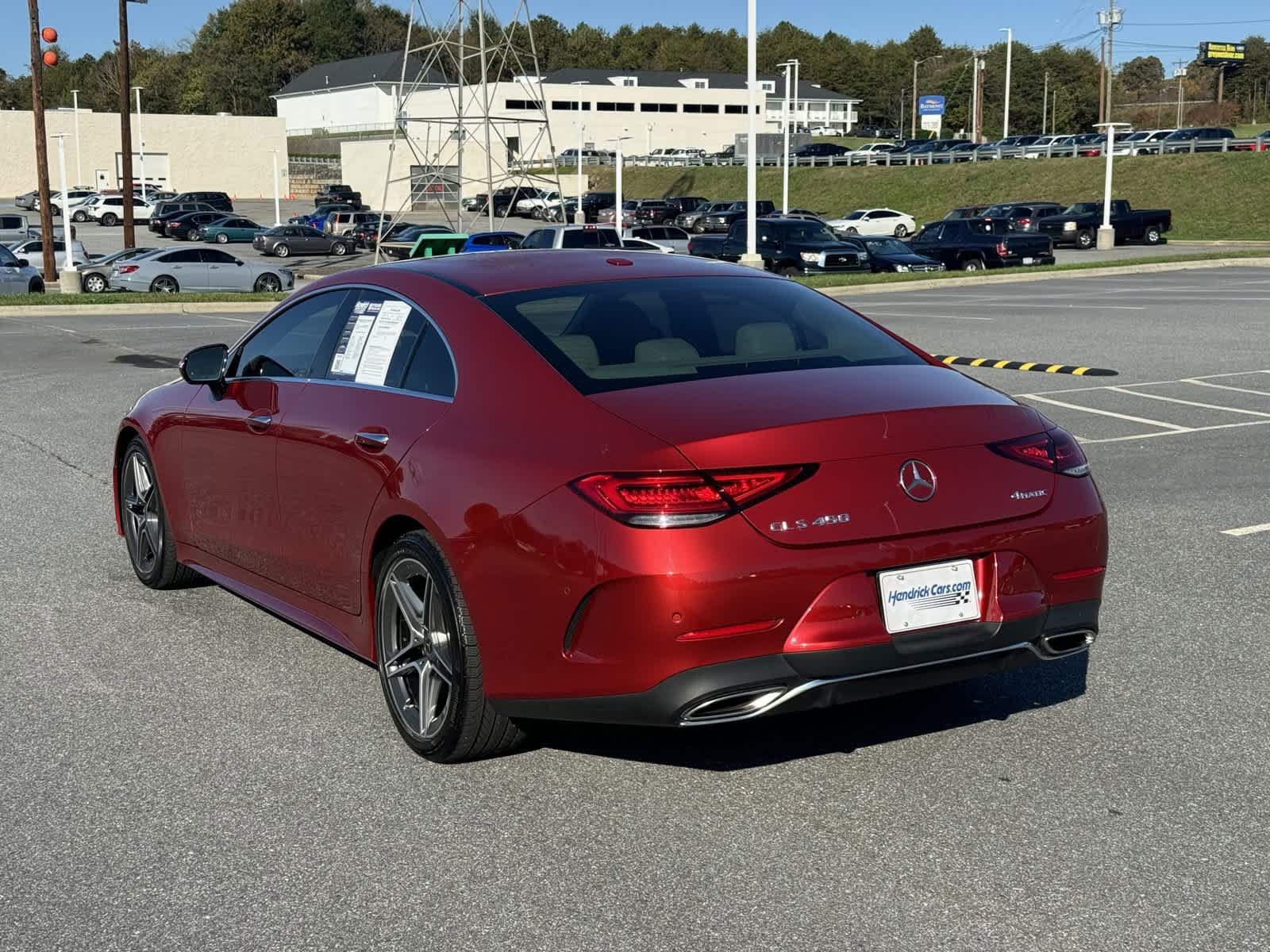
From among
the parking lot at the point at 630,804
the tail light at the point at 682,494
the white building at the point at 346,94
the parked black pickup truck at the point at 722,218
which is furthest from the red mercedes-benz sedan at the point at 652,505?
the white building at the point at 346,94

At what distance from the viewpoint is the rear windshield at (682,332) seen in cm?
464

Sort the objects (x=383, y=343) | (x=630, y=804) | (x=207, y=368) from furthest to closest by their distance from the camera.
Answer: (x=207, y=368) → (x=383, y=343) → (x=630, y=804)

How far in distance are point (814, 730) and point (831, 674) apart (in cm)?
92

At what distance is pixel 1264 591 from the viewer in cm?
669

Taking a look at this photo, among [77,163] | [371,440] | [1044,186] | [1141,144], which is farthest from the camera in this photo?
[77,163]

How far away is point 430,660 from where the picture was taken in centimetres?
471

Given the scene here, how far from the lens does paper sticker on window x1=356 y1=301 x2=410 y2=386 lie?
17.0 feet

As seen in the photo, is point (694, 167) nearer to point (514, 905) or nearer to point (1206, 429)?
point (1206, 429)

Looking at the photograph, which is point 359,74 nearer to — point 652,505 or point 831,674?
point 652,505

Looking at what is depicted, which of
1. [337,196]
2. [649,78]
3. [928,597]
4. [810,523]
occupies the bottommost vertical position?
[928,597]

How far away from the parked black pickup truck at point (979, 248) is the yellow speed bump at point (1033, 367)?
71.1 feet

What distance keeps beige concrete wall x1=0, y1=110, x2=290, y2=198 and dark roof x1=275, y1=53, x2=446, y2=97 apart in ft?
90.5

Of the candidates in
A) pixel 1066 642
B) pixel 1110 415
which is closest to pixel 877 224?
pixel 1110 415

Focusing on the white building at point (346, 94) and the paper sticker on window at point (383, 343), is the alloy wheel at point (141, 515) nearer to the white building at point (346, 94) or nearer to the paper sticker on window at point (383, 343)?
the paper sticker on window at point (383, 343)
